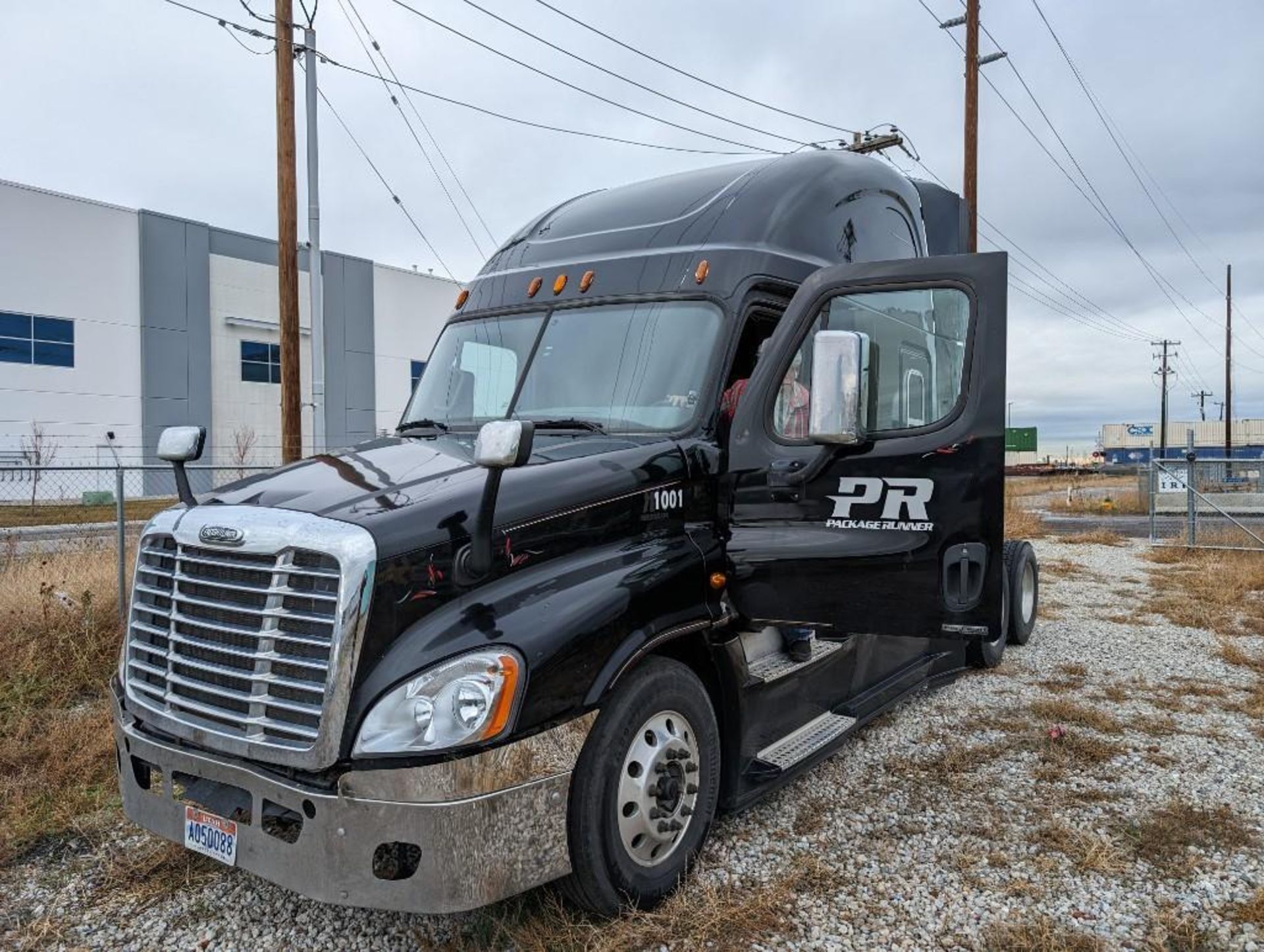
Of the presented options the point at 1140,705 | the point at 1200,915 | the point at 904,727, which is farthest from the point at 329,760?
the point at 1140,705

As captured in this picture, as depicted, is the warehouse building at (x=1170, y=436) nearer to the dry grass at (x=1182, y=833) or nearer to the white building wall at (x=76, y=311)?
the white building wall at (x=76, y=311)

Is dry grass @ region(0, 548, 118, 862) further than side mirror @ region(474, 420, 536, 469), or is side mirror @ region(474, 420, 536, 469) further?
dry grass @ region(0, 548, 118, 862)

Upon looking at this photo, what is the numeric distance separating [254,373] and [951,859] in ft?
119

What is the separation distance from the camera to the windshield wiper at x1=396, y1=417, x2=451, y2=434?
14.6 feet

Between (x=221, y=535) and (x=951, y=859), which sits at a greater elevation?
(x=221, y=535)

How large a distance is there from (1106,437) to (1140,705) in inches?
4942

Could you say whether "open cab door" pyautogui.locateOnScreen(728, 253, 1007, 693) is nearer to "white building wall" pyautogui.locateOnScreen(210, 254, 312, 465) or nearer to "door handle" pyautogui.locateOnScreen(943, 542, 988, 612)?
"door handle" pyautogui.locateOnScreen(943, 542, 988, 612)

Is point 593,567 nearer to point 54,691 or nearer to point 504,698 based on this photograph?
point 504,698

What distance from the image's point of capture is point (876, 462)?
3.71m

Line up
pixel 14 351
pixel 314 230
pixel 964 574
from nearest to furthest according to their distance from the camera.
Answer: pixel 964 574, pixel 314 230, pixel 14 351

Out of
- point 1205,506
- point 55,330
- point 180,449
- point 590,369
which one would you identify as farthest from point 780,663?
point 55,330

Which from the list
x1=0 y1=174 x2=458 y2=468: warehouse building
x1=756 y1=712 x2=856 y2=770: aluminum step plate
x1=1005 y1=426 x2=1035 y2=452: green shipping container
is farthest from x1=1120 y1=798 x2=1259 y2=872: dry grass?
x1=1005 y1=426 x2=1035 y2=452: green shipping container

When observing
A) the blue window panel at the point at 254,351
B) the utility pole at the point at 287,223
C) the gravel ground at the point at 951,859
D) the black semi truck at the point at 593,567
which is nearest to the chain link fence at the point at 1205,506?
the gravel ground at the point at 951,859

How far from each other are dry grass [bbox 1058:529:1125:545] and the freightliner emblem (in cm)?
1651
